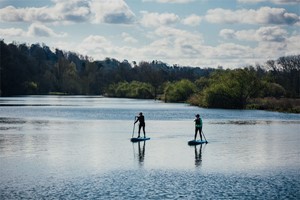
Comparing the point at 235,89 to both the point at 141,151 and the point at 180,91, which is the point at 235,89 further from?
the point at 141,151

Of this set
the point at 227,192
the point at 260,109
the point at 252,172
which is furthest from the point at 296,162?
the point at 260,109

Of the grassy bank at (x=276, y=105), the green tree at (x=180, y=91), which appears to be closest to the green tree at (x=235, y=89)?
the grassy bank at (x=276, y=105)

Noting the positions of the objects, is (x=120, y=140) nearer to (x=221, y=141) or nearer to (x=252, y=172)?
(x=221, y=141)

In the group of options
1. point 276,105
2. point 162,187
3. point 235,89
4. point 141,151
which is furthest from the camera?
point 235,89

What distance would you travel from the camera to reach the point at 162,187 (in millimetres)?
24375

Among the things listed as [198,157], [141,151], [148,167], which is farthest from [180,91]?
[148,167]

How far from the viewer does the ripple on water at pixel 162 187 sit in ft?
74.1

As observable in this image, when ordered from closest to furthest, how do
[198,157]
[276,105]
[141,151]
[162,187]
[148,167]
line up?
1. [162,187]
2. [148,167]
3. [198,157]
4. [141,151]
5. [276,105]

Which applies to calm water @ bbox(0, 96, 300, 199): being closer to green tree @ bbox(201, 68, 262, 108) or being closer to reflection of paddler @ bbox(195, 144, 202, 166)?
reflection of paddler @ bbox(195, 144, 202, 166)

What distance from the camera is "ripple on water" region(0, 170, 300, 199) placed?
22.6m

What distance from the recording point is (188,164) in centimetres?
3109

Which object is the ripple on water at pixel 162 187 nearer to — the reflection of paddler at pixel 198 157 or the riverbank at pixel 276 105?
the reflection of paddler at pixel 198 157

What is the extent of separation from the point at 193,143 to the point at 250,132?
14761 millimetres

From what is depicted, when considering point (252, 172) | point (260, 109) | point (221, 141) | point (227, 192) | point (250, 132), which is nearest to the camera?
point (227, 192)
